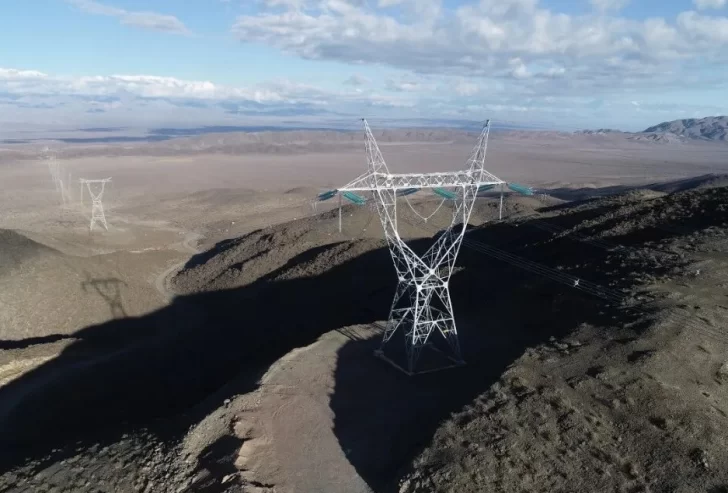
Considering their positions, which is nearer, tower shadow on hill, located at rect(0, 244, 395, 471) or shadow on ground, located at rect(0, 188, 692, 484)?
shadow on ground, located at rect(0, 188, 692, 484)

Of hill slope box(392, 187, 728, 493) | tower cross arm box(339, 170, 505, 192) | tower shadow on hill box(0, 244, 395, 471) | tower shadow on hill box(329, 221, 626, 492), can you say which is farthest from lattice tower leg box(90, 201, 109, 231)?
hill slope box(392, 187, 728, 493)

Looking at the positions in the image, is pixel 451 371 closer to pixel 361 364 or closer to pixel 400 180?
pixel 361 364

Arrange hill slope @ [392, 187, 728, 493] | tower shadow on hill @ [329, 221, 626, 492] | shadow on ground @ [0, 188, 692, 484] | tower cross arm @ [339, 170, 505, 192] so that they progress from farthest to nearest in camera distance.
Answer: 1. tower cross arm @ [339, 170, 505, 192]
2. shadow on ground @ [0, 188, 692, 484]
3. tower shadow on hill @ [329, 221, 626, 492]
4. hill slope @ [392, 187, 728, 493]

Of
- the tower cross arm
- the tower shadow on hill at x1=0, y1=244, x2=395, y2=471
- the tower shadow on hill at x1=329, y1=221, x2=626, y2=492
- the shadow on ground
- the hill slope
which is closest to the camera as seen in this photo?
the hill slope

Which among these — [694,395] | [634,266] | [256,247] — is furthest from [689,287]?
[256,247]

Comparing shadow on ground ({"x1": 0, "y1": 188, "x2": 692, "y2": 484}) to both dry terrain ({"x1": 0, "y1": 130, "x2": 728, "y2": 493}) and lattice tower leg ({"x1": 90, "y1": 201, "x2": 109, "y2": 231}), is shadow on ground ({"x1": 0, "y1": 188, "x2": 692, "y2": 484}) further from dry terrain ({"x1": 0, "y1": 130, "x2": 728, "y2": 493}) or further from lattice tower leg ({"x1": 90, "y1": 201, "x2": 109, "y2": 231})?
lattice tower leg ({"x1": 90, "y1": 201, "x2": 109, "y2": 231})

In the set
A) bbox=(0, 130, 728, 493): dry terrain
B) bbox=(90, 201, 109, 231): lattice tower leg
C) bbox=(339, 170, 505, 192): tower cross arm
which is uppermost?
bbox=(339, 170, 505, 192): tower cross arm

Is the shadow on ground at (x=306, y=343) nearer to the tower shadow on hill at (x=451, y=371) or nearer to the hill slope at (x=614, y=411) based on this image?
the tower shadow on hill at (x=451, y=371)

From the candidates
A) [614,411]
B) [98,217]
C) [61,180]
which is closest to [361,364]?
[614,411]
